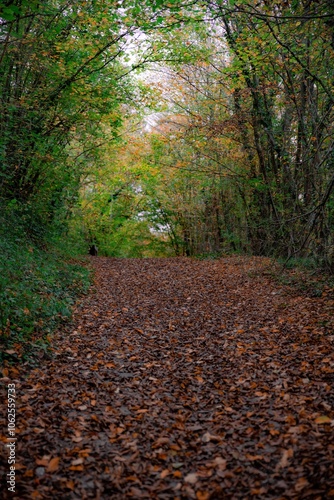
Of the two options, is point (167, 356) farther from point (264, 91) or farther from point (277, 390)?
point (264, 91)

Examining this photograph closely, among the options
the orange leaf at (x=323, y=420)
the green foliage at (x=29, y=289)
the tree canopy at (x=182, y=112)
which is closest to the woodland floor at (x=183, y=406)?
the orange leaf at (x=323, y=420)

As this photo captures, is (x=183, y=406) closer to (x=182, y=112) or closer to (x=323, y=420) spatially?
(x=323, y=420)

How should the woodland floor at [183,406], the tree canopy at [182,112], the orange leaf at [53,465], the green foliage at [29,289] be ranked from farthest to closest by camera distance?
the tree canopy at [182,112]
the green foliage at [29,289]
the orange leaf at [53,465]
the woodland floor at [183,406]

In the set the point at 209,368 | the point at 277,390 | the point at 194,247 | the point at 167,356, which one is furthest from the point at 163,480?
the point at 194,247

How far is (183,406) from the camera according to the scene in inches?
166

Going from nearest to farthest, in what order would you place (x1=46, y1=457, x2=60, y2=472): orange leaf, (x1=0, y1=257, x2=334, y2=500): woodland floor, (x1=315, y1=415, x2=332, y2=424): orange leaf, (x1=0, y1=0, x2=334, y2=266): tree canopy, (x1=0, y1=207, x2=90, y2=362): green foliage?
(x1=0, y1=257, x2=334, y2=500): woodland floor
(x1=46, y1=457, x2=60, y2=472): orange leaf
(x1=315, y1=415, x2=332, y2=424): orange leaf
(x1=0, y1=207, x2=90, y2=362): green foliage
(x1=0, y1=0, x2=334, y2=266): tree canopy

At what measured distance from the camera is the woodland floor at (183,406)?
2.97m

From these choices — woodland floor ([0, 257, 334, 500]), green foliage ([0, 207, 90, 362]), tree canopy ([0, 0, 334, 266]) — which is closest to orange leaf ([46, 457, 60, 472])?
woodland floor ([0, 257, 334, 500])

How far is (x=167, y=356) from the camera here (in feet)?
18.6

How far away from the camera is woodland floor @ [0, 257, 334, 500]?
9.74 ft

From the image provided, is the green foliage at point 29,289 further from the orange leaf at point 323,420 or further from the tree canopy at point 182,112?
the orange leaf at point 323,420

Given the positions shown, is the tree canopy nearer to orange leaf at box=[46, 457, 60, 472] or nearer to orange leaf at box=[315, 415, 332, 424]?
orange leaf at box=[315, 415, 332, 424]

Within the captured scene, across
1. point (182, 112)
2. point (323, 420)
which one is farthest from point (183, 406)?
point (182, 112)

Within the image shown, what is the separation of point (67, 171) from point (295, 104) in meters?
6.20
